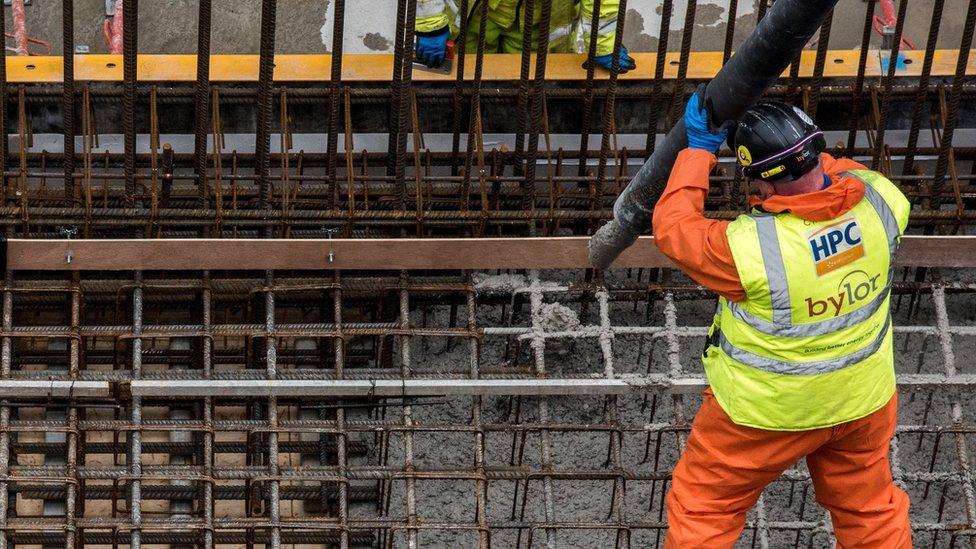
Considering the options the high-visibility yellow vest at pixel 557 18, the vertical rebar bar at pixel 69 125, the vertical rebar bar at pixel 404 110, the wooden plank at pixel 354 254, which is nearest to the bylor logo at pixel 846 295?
the wooden plank at pixel 354 254

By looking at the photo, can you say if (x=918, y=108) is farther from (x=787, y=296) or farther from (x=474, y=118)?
(x=787, y=296)

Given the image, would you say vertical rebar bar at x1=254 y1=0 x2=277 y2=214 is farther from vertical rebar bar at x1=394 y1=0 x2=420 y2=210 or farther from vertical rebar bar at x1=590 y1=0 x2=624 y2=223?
vertical rebar bar at x1=590 y1=0 x2=624 y2=223

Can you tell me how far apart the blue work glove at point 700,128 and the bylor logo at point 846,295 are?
2.82 feet

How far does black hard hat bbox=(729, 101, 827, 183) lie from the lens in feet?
21.8

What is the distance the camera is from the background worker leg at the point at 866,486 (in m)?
7.43

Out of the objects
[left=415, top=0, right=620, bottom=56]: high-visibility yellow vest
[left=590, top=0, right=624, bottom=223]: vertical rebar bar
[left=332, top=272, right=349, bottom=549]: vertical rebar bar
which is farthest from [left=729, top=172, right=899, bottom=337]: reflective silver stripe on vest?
[left=415, top=0, right=620, bottom=56]: high-visibility yellow vest

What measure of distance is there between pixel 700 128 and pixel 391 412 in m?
3.31

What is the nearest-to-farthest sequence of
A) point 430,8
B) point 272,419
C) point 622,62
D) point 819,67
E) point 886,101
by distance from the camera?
point 272,419, point 819,67, point 886,101, point 622,62, point 430,8

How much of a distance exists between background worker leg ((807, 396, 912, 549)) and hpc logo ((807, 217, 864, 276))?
97 cm

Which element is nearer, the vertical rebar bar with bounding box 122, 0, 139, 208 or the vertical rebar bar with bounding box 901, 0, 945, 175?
the vertical rebar bar with bounding box 122, 0, 139, 208

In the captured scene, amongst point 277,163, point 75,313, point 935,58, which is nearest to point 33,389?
point 75,313

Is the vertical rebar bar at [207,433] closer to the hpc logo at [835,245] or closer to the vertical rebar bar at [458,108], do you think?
the vertical rebar bar at [458,108]

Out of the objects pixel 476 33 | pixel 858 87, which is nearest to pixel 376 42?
pixel 476 33

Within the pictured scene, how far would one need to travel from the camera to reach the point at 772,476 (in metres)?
7.50
